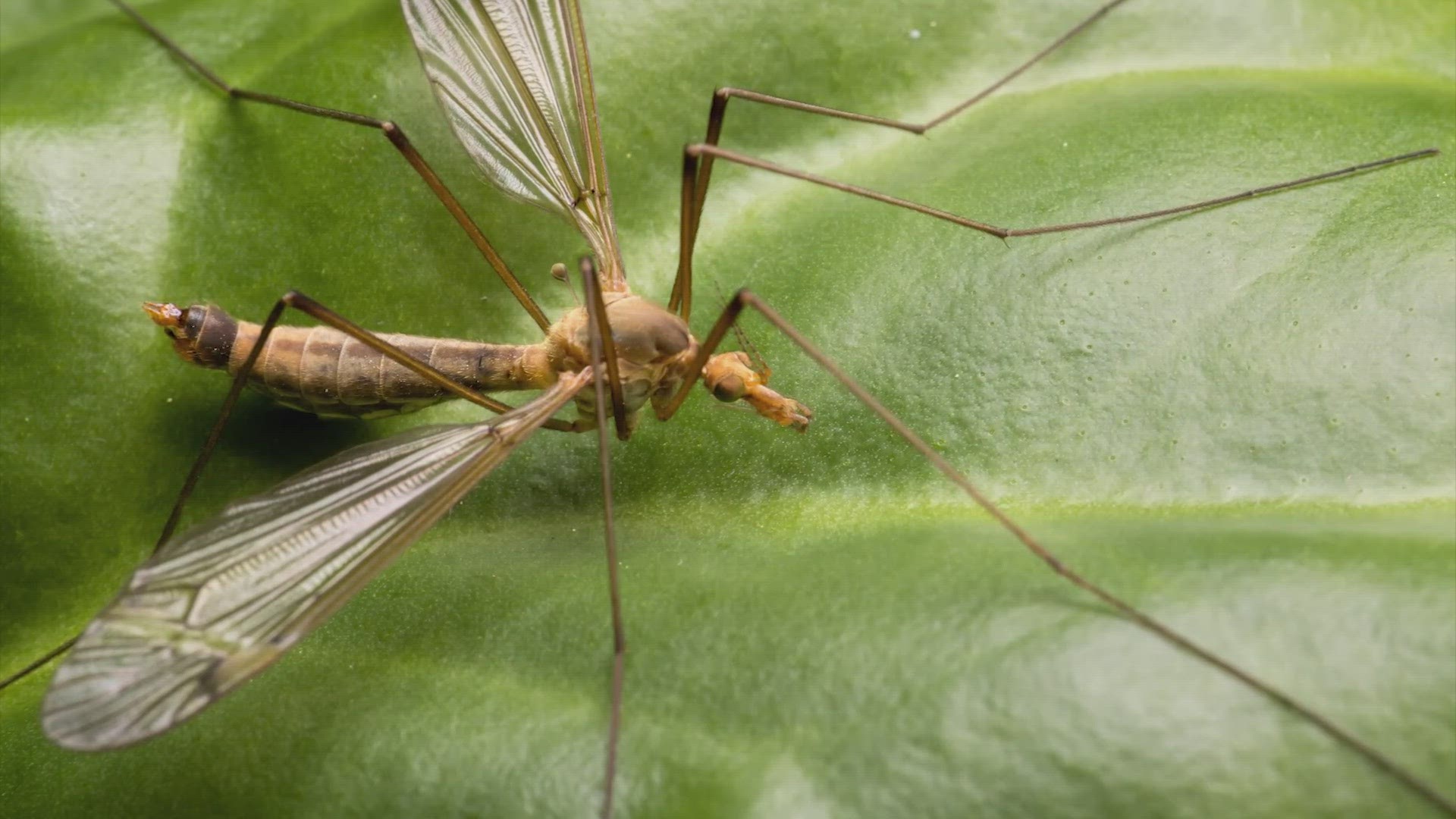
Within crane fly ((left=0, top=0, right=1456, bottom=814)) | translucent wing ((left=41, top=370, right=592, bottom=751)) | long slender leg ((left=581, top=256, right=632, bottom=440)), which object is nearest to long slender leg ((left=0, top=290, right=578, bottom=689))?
crane fly ((left=0, top=0, right=1456, bottom=814))

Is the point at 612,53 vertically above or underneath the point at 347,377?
above

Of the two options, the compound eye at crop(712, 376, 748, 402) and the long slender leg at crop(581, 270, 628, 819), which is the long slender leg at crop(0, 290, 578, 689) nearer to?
the long slender leg at crop(581, 270, 628, 819)

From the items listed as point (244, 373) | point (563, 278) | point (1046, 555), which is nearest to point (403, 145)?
point (563, 278)

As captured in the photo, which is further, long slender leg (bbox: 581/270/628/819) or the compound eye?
the compound eye

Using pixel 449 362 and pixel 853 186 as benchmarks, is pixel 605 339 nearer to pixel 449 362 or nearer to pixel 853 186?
pixel 449 362

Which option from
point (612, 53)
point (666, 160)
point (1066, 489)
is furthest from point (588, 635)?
point (612, 53)

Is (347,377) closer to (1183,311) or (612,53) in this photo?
(612,53)

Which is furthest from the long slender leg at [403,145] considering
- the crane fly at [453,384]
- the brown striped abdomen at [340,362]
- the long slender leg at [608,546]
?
the long slender leg at [608,546]
